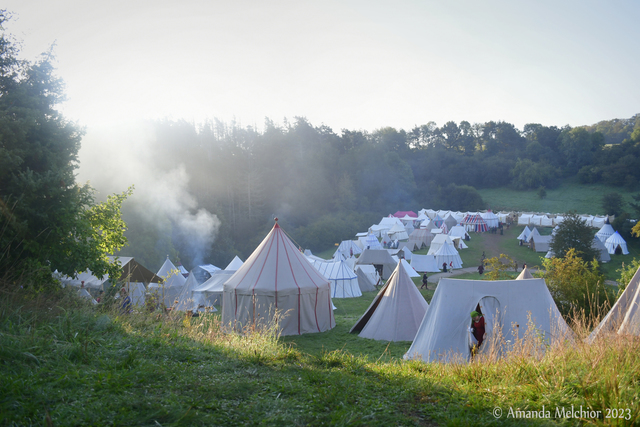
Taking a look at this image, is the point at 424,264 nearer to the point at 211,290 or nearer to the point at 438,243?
the point at 438,243

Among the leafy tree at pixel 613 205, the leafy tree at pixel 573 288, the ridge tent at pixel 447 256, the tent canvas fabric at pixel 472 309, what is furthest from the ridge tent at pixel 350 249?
the leafy tree at pixel 613 205

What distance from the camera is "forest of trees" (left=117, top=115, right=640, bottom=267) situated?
5144 centimetres

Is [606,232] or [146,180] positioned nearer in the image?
[606,232]

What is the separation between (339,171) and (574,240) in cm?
4383

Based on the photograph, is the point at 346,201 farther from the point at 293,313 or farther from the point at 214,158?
Answer: the point at 293,313

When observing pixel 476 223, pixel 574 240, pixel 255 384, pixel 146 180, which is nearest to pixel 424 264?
pixel 574 240

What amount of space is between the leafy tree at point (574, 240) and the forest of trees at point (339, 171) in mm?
27123

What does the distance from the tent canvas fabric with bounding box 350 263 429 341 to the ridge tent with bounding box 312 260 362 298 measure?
942 cm

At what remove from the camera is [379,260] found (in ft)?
83.6

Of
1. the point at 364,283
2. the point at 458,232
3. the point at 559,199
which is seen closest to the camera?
the point at 364,283

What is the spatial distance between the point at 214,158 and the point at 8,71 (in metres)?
50.0

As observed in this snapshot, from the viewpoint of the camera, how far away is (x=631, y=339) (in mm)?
3150

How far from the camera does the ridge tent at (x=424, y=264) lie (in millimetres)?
27250

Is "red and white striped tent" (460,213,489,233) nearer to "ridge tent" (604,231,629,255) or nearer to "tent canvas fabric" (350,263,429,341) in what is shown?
"ridge tent" (604,231,629,255)
